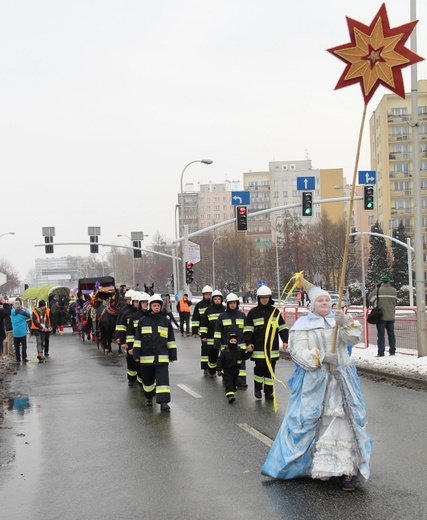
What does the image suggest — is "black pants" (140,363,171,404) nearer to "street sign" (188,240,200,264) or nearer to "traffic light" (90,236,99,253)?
"street sign" (188,240,200,264)

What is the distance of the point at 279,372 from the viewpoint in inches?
633

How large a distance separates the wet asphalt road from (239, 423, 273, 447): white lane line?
49mm

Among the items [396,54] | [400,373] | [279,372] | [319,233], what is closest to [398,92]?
[396,54]

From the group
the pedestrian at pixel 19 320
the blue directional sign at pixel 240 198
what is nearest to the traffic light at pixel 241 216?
the blue directional sign at pixel 240 198

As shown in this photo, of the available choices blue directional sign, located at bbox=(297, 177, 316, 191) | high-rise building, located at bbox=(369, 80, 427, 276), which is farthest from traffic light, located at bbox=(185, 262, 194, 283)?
high-rise building, located at bbox=(369, 80, 427, 276)

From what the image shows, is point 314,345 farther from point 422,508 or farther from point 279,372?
point 279,372

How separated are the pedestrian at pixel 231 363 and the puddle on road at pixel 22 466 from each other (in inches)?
114

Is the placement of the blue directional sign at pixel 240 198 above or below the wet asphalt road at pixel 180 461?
above

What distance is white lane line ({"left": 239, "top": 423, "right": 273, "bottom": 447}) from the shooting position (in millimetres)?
8527

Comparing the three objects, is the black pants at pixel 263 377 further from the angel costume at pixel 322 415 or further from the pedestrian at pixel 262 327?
the angel costume at pixel 322 415

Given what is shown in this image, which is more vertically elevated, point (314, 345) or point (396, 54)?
point (396, 54)

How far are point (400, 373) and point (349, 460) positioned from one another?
27.8 ft

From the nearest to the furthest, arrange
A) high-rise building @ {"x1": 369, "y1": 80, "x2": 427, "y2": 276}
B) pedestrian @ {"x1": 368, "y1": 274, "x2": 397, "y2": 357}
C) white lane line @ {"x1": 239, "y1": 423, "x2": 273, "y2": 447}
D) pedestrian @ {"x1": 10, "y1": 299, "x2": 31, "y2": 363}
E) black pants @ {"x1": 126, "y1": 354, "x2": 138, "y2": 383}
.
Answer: white lane line @ {"x1": 239, "y1": 423, "x2": 273, "y2": 447} → black pants @ {"x1": 126, "y1": 354, "x2": 138, "y2": 383} → pedestrian @ {"x1": 368, "y1": 274, "x2": 397, "y2": 357} → pedestrian @ {"x1": 10, "y1": 299, "x2": 31, "y2": 363} → high-rise building @ {"x1": 369, "y1": 80, "x2": 427, "y2": 276}

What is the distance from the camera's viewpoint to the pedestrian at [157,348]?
36.1 feet
